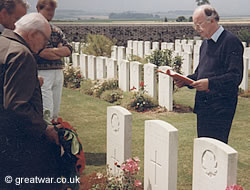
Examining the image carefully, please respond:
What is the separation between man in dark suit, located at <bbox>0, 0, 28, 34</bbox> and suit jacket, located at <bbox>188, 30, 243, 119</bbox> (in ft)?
5.56

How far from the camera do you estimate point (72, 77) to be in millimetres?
11000

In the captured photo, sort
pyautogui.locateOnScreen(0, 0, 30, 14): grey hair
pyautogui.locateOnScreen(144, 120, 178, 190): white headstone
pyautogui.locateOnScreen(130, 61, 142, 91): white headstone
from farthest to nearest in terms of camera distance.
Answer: pyautogui.locateOnScreen(130, 61, 142, 91): white headstone → pyautogui.locateOnScreen(0, 0, 30, 14): grey hair → pyautogui.locateOnScreen(144, 120, 178, 190): white headstone

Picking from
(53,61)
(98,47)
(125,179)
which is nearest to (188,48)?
(98,47)

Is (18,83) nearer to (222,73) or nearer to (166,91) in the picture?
(222,73)

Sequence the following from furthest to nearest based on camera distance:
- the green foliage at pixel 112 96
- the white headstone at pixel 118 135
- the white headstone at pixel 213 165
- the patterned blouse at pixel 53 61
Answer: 1. the green foliage at pixel 112 96
2. the patterned blouse at pixel 53 61
3. the white headstone at pixel 118 135
4. the white headstone at pixel 213 165

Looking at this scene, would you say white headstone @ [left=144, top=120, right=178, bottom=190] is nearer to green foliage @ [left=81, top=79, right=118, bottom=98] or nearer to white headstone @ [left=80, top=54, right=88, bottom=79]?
green foliage @ [left=81, top=79, right=118, bottom=98]

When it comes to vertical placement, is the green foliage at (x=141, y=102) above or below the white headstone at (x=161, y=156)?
below

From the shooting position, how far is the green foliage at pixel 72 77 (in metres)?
10.8

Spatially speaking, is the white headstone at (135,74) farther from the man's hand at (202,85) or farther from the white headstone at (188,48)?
the white headstone at (188,48)

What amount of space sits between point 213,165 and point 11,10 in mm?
2096

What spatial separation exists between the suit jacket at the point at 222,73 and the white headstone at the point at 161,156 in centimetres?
55

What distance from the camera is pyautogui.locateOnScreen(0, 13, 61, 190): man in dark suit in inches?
96.1

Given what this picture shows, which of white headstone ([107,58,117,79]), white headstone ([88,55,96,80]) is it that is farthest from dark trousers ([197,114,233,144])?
white headstone ([88,55,96,80])

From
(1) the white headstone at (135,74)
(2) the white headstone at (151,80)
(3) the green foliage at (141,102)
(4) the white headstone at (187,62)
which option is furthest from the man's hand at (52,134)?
(4) the white headstone at (187,62)
